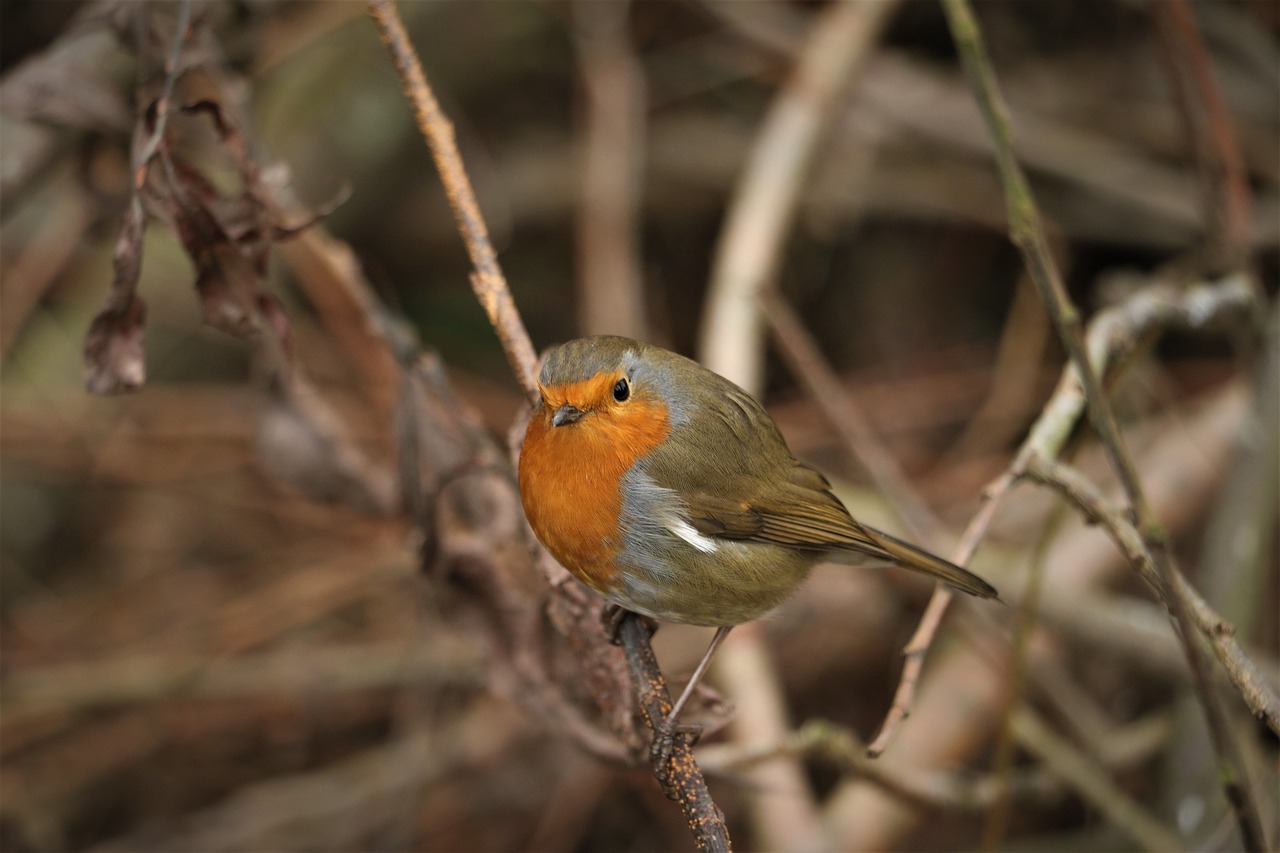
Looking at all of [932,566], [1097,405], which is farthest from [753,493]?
[1097,405]

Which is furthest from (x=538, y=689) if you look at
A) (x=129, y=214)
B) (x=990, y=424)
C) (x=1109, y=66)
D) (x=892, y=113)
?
(x=1109, y=66)

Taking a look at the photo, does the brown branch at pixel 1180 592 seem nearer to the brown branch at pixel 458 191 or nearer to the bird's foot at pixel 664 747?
the bird's foot at pixel 664 747

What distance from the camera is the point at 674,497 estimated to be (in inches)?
94.5

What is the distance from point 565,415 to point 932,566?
849 millimetres

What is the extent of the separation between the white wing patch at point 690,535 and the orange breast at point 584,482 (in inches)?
4.9

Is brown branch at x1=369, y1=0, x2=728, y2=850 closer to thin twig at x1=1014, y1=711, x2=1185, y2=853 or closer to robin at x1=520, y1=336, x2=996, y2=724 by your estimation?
robin at x1=520, y1=336, x2=996, y2=724

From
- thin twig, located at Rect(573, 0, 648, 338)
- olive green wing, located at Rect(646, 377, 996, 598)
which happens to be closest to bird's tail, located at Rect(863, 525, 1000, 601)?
olive green wing, located at Rect(646, 377, 996, 598)

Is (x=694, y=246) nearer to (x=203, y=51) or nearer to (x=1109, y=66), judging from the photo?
(x=1109, y=66)

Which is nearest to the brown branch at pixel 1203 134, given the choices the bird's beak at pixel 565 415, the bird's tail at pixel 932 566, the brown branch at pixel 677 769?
the bird's tail at pixel 932 566

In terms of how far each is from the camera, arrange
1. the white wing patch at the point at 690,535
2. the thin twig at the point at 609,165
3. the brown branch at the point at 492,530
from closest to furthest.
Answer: the brown branch at the point at 492,530 → the white wing patch at the point at 690,535 → the thin twig at the point at 609,165

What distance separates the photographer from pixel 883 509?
13.1ft

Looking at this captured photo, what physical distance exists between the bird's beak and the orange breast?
3cm

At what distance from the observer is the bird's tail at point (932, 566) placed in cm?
224

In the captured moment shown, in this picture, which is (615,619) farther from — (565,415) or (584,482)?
(565,415)
